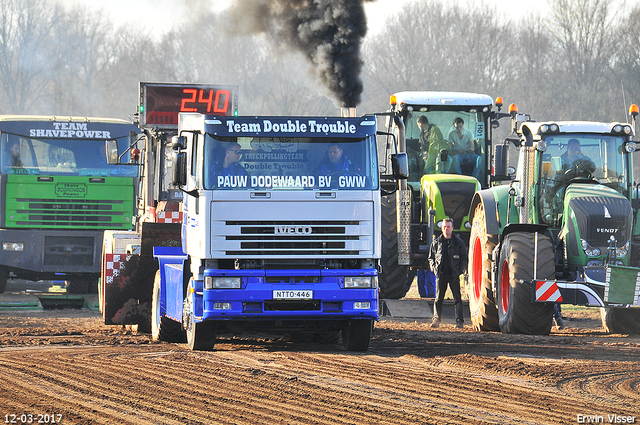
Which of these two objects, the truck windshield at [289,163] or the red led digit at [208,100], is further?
the red led digit at [208,100]

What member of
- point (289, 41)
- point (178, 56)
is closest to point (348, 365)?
point (289, 41)

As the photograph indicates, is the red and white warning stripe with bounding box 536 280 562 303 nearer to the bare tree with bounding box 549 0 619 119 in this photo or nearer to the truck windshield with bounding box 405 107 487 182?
the truck windshield with bounding box 405 107 487 182

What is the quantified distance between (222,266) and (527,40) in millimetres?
51951

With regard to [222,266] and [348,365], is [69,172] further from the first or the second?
[348,365]

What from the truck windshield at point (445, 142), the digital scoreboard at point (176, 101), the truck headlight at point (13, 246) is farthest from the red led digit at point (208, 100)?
Result: the truck headlight at point (13, 246)

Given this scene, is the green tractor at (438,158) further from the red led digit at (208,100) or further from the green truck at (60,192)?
the green truck at (60,192)

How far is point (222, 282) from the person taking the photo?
34.4 ft

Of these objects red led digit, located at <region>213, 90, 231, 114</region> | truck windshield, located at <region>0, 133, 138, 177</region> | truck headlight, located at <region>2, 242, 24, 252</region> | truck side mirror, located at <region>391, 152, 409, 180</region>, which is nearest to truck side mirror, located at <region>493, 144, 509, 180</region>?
truck side mirror, located at <region>391, 152, 409, 180</region>

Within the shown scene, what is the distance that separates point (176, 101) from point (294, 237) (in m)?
6.47

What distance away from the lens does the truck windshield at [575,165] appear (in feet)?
43.7

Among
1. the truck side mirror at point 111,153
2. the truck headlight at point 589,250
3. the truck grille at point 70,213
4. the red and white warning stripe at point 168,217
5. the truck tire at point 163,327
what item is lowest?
the truck tire at point 163,327

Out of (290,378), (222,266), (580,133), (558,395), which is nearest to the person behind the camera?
(558,395)

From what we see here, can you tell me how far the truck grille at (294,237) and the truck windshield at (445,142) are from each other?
7.14 meters

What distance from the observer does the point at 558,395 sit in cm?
825
